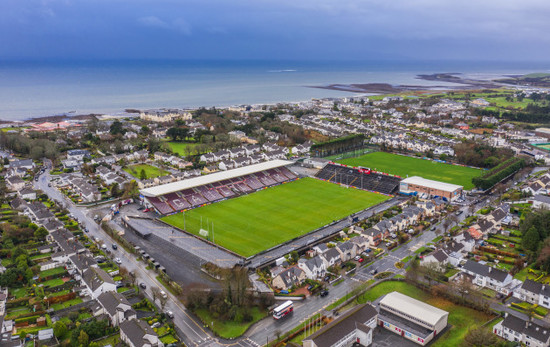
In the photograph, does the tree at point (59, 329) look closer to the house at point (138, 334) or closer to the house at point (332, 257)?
the house at point (138, 334)

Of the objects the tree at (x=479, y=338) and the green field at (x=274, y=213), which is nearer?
the tree at (x=479, y=338)

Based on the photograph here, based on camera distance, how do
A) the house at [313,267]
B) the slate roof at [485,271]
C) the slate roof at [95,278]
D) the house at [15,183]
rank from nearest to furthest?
1. the slate roof at [95,278]
2. the slate roof at [485,271]
3. the house at [313,267]
4. the house at [15,183]

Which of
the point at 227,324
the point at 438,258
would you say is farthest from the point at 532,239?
the point at 227,324

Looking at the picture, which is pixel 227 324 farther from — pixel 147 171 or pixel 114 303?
pixel 147 171

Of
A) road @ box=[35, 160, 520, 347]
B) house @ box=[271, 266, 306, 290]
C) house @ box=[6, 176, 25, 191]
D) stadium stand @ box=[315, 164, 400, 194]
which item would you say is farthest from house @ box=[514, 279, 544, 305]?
house @ box=[6, 176, 25, 191]

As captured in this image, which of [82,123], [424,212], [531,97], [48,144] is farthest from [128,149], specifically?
[531,97]

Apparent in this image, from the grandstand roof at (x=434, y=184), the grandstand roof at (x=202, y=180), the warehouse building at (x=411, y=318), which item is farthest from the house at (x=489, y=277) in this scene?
the grandstand roof at (x=202, y=180)
